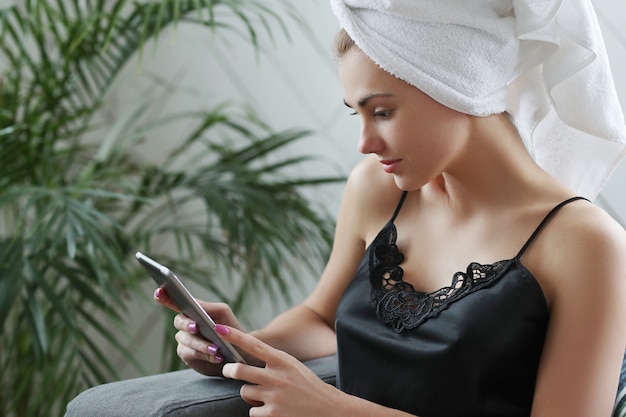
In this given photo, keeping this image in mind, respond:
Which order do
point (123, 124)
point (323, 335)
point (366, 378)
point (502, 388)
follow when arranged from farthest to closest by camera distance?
1. point (123, 124)
2. point (323, 335)
3. point (366, 378)
4. point (502, 388)

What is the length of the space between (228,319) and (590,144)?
2.11 feet

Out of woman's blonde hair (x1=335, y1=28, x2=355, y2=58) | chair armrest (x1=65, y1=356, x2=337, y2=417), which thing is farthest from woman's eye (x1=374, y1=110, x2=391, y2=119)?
chair armrest (x1=65, y1=356, x2=337, y2=417)

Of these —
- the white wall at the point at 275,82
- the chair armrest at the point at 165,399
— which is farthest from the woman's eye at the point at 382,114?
the white wall at the point at 275,82

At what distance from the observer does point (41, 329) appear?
1.77 metres

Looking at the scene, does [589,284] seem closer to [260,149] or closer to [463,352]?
[463,352]

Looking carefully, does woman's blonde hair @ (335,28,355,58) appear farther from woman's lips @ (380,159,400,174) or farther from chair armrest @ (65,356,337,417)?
chair armrest @ (65,356,337,417)

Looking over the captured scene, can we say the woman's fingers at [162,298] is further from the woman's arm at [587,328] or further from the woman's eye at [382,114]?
the woman's arm at [587,328]

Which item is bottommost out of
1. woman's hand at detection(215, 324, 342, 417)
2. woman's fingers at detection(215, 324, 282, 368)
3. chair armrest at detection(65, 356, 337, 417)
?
chair armrest at detection(65, 356, 337, 417)

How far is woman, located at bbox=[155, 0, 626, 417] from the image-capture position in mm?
1229

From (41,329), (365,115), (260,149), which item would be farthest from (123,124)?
(365,115)

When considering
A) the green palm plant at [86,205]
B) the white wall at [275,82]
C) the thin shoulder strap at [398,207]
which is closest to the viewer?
the thin shoulder strap at [398,207]

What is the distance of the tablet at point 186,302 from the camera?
4.14 ft

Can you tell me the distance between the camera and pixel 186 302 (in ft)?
4.28

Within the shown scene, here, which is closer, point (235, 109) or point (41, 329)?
point (41, 329)
